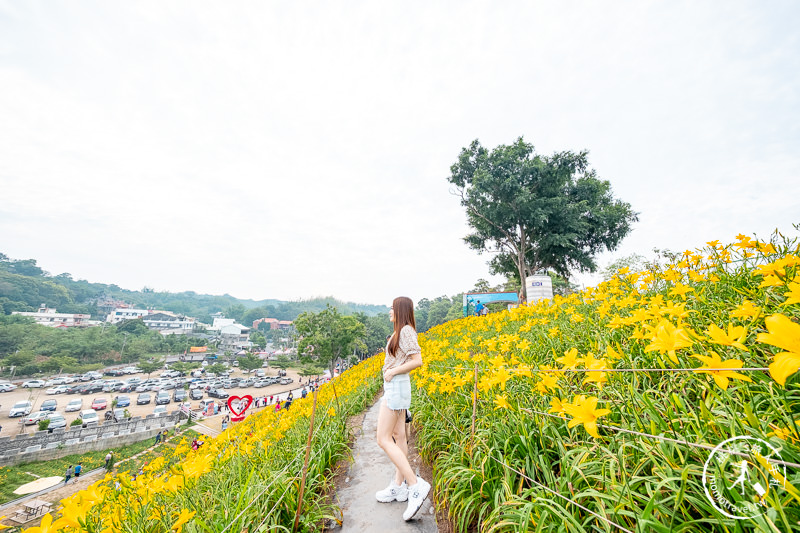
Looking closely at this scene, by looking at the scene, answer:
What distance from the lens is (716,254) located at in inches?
102

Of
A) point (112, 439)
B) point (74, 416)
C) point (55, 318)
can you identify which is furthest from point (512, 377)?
point (55, 318)

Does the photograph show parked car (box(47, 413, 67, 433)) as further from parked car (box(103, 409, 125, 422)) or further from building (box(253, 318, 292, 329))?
building (box(253, 318, 292, 329))

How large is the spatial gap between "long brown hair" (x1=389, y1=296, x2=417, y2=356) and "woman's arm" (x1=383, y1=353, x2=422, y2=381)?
0.14 metres

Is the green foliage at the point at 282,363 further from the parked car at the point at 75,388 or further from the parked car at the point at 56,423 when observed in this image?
the parked car at the point at 56,423

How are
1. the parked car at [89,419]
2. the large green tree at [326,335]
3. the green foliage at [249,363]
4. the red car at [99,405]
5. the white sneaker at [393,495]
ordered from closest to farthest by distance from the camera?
the white sneaker at [393,495] → the large green tree at [326,335] → the parked car at [89,419] → the red car at [99,405] → the green foliage at [249,363]

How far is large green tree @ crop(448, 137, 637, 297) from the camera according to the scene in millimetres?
12922

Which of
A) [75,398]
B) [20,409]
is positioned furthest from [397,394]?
[75,398]

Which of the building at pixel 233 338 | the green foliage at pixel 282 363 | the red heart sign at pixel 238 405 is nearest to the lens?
the red heart sign at pixel 238 405

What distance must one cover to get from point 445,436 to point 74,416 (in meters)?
36.3

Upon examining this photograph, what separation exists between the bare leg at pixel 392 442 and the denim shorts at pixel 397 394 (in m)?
0.06

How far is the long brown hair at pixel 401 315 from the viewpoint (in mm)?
2195

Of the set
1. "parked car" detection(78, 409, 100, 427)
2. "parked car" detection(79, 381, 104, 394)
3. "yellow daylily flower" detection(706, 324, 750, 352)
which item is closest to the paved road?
"yellow daylily flower" detection(706, 324, 750, 352)

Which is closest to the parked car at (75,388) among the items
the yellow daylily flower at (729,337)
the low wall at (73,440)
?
the low wall at (73,440)

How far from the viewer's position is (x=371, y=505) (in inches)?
85.0
